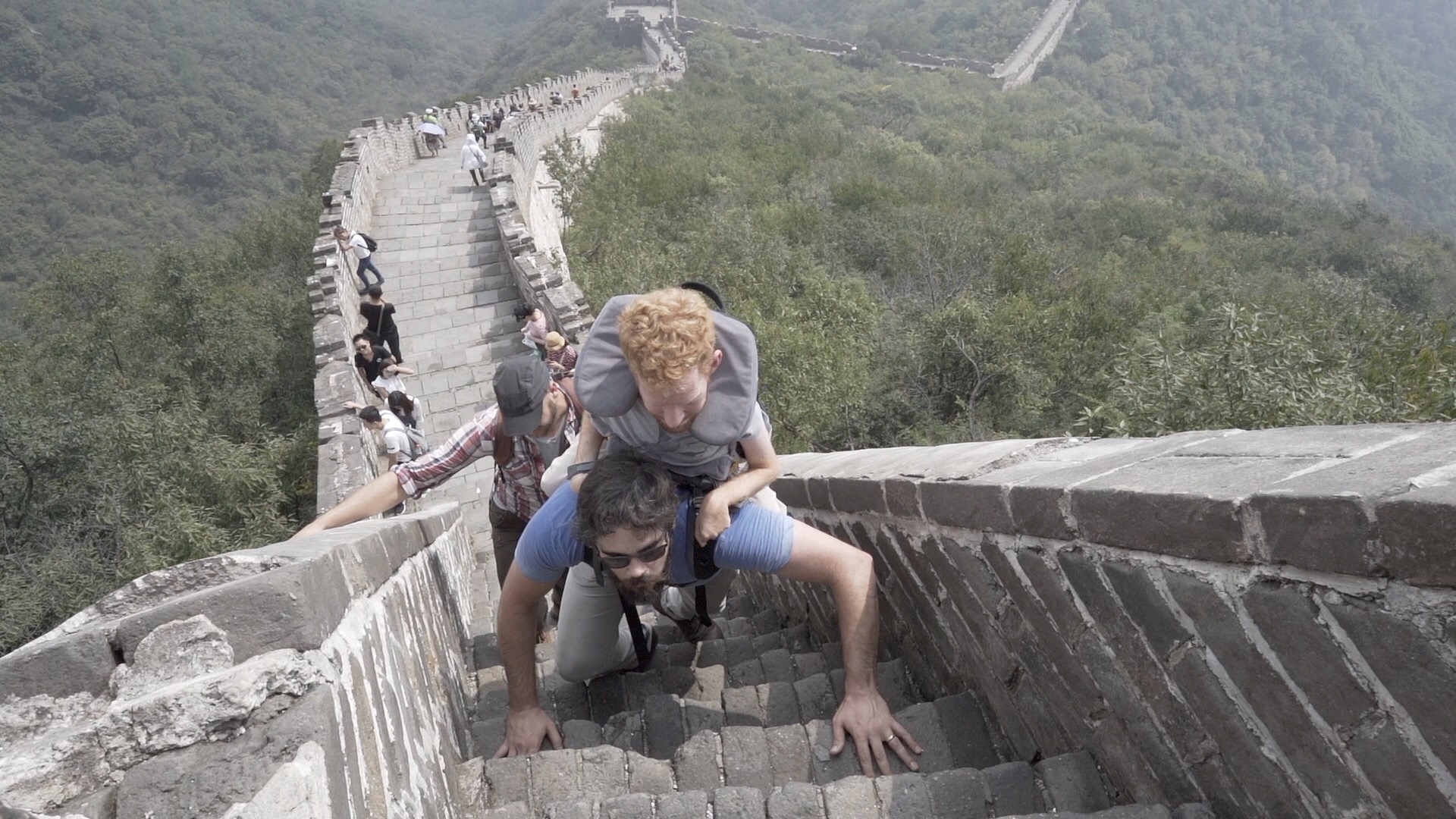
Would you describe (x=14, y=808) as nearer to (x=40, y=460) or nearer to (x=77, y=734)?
(x=77, y=734)

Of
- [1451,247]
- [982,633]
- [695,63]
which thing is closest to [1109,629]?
[982,633]

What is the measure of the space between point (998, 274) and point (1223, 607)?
18.9 metres

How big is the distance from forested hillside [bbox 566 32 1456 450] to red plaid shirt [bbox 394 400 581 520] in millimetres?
4058

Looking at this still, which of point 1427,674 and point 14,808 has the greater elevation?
point 14,808

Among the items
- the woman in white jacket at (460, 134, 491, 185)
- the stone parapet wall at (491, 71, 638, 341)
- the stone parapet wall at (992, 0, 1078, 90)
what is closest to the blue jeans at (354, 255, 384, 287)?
the stone parapet wall at (491, 71, 638, 341)

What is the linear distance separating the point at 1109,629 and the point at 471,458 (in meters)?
2.55

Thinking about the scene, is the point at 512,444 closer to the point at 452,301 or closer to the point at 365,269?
the point at 452,301

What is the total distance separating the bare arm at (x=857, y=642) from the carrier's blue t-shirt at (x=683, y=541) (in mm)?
58

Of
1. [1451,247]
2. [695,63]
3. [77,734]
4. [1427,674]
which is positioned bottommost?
[1451,247]

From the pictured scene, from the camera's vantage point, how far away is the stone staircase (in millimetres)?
1996

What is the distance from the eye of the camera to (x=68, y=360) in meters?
15.1

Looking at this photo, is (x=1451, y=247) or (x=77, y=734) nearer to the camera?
(x=77, y=734)

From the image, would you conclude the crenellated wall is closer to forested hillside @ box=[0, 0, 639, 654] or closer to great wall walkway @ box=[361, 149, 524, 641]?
great wall walkway @ box=[361, 149, 524, 641]

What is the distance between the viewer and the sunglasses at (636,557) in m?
2.28
